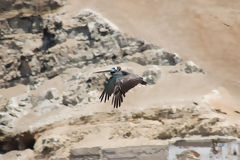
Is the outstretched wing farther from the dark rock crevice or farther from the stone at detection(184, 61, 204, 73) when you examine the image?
the dark rock crevice

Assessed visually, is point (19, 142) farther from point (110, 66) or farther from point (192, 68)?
point (192, 68)

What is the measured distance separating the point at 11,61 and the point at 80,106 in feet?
13.7

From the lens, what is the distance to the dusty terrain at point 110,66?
16.6 metres

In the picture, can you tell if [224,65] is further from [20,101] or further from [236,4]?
[20,101]

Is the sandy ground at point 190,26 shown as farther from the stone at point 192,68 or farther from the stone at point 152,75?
the stone at point 152,75

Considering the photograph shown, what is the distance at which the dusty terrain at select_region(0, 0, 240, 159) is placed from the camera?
1664 cm

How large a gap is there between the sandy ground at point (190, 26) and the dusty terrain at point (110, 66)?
27 millimetres

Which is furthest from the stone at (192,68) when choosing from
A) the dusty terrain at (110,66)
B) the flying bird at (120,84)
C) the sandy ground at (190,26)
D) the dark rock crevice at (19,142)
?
the dark rock crevice at (19,142)

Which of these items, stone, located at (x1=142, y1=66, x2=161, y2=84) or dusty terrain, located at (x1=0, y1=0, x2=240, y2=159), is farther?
stone, located at (x1=142, y1=66, x2=161, y2=84)

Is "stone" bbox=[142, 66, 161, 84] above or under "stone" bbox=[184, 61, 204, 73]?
under

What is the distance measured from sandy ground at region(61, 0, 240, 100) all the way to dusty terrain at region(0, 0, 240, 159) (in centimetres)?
3

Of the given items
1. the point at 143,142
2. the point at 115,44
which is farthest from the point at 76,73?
the point at 143,142

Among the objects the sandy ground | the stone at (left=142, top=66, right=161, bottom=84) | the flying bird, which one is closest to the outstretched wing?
the flying bird

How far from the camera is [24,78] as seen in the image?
71.3 feet
